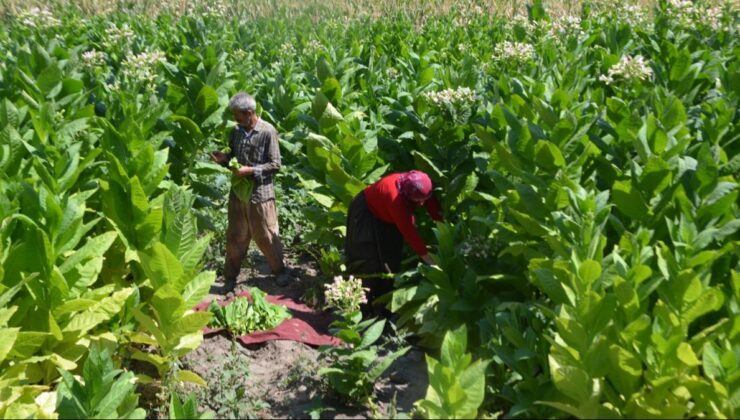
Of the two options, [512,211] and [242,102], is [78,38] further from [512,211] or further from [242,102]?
[512,211]

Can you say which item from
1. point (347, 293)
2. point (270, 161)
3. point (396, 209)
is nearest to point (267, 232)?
point (270, 161)

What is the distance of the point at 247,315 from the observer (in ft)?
20.4

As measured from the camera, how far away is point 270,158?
7.05 metres

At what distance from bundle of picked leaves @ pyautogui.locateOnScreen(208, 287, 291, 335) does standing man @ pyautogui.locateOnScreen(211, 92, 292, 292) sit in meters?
0.78

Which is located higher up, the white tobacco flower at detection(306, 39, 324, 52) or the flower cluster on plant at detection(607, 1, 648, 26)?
the flower cluster on plant at detection(607, 1, 648, 26)

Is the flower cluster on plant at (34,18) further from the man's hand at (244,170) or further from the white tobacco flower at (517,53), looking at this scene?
the white tobacco flower at (517,53)

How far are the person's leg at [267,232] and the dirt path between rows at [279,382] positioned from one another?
1220 millimetres

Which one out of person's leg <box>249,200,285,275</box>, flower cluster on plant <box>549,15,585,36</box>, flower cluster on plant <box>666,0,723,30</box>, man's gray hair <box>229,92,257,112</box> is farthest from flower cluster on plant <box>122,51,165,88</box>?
flower cluster on plant <box>666,0,723,30</box>

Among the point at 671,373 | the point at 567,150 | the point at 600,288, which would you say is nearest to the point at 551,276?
the point at 600,288

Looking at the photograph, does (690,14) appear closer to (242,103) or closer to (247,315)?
(242,103)

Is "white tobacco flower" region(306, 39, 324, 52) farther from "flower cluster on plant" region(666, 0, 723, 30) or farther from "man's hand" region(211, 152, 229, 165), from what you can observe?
"flower cluster on plant" region(666, 0, 723, 30)

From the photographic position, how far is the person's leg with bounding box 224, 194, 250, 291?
7133 mm

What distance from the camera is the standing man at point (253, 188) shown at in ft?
22.9

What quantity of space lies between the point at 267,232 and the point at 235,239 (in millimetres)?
259
